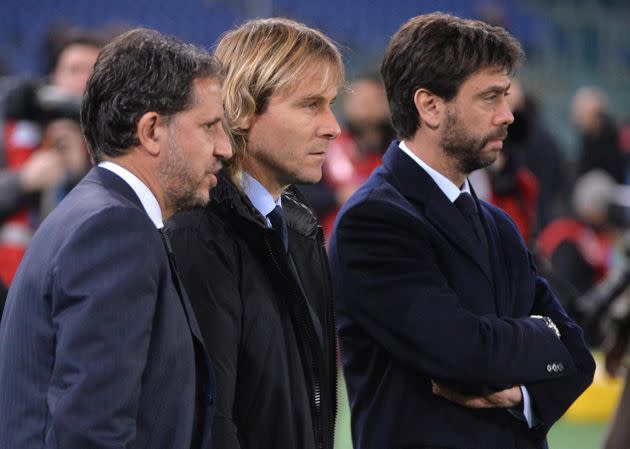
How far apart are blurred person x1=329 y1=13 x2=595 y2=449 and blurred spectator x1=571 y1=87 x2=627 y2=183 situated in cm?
1210

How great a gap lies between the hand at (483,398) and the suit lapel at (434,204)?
0.31 meters

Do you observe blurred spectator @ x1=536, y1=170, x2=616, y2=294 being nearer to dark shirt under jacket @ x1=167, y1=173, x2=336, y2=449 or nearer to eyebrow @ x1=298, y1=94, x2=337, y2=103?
eyebrow @ x1=298, y1=94, x2=337, y2=103

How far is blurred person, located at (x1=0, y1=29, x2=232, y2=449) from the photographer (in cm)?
234

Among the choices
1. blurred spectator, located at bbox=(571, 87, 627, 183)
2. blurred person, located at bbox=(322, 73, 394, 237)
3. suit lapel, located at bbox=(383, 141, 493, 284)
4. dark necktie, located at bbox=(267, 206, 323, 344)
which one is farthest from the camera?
blurred spectator, located at bbox=(571, 87, 627, 183)

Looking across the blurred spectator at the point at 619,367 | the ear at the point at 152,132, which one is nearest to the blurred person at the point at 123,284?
the ear at the point at 152,132

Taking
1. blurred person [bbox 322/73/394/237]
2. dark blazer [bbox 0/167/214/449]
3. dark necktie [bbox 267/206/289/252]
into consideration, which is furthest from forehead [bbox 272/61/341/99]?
blurred person [bbox 322/73/394/237]

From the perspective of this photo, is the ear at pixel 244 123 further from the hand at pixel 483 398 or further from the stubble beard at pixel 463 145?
the hand at pixel 483 398

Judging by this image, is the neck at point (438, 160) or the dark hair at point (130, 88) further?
the neck at point (438, 160)

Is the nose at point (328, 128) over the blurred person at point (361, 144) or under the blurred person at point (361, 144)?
over

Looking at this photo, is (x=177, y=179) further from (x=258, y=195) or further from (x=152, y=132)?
(x=258, y=195)

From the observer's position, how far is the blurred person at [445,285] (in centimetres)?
323

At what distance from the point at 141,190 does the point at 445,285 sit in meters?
1.01

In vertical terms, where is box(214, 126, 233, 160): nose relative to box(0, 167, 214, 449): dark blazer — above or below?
above

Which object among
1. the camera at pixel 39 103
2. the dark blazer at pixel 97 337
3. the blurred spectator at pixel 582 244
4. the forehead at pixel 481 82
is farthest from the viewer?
the blurred spectator at pixel 582 244
